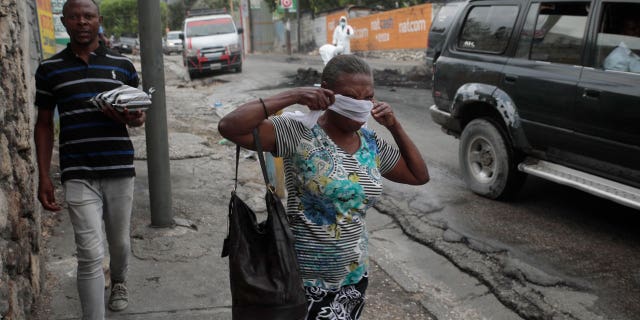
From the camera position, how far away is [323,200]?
2141 millimetres

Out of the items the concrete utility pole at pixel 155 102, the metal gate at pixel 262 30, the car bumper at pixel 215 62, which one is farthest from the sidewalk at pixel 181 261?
the metal gate at pixel 262 30

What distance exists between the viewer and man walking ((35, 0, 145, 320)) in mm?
2893

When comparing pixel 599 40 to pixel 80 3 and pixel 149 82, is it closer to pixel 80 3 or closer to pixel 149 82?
pixel 149 82

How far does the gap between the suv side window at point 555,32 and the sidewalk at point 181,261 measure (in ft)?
6.95

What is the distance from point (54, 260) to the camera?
4.07 metres

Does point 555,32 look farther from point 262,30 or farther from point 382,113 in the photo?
point 262,30

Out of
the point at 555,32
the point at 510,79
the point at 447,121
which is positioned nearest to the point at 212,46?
the point at 447,121

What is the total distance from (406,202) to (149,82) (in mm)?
2769

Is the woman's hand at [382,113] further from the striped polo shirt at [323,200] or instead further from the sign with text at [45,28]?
the sign with text at [45,28]

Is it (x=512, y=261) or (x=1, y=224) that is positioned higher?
(x=1, y=224)

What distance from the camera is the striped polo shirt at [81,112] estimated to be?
288cm

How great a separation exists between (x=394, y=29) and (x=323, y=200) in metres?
25.1

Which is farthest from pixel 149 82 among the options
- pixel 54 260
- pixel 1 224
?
pixel 1 224

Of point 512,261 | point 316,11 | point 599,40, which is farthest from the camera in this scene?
point 316,11
